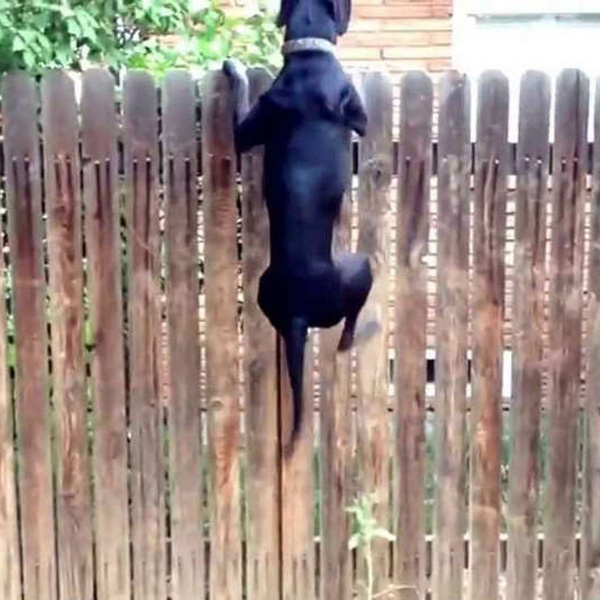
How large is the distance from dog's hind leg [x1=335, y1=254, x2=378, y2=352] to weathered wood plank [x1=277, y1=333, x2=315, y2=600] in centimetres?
27

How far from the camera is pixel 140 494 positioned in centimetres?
439

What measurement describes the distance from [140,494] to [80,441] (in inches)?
11.1

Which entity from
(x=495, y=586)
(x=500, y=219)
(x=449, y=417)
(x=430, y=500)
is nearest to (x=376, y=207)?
(x=500, y=219)

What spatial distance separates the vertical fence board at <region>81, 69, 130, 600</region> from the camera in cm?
418

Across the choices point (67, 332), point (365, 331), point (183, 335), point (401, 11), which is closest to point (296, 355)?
point (365, 331)

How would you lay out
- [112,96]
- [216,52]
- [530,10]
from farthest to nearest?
[530,10], [216,52], [112,96]

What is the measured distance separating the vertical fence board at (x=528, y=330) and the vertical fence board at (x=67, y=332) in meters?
1.49

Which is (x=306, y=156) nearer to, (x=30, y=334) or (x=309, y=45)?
(x=309, y=45)

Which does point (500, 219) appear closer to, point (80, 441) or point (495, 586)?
point (495, 586)

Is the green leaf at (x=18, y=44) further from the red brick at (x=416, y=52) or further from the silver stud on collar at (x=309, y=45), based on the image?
the red brick at (x=416, y=52)

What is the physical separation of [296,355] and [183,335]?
0.51 meters

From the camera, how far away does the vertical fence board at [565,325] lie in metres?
4.21

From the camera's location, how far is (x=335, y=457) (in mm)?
4355

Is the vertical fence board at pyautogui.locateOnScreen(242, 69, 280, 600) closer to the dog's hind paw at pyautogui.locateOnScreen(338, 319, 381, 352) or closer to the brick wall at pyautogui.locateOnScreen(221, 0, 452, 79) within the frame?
the dog's hind paw at pyautogui.locateOnScreen(338, 319, 381, 352)
